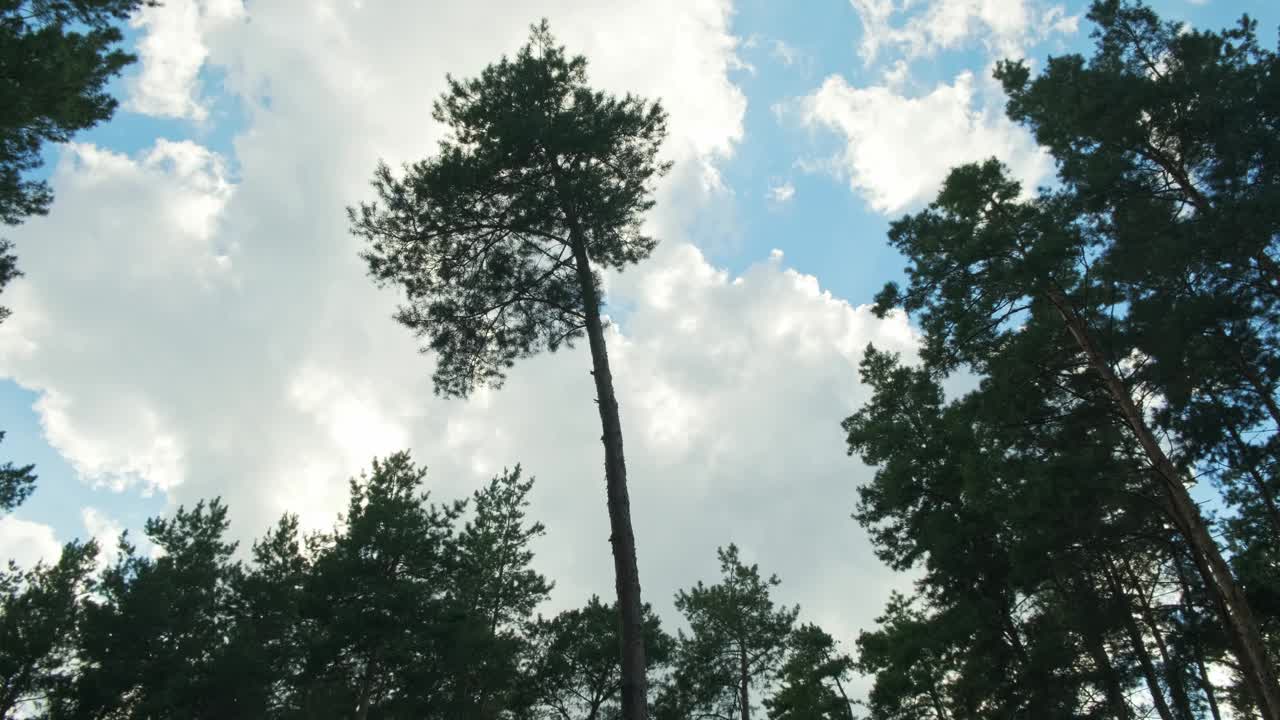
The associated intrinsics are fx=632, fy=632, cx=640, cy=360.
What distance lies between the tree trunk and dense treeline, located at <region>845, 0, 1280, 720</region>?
42 millimetres

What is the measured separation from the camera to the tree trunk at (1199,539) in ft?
28.9

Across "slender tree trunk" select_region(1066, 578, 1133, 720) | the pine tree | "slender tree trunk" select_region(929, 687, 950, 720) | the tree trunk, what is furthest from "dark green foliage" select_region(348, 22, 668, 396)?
"slender tree trunk" select_region(929, 687, 950, 720)

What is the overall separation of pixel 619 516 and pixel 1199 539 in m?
8.96

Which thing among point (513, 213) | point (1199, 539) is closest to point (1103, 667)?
point (1199, 539)

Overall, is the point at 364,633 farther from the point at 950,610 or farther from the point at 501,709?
the point at 950,610

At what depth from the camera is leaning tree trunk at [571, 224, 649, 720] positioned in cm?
754

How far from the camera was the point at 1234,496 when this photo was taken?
16.7 meters

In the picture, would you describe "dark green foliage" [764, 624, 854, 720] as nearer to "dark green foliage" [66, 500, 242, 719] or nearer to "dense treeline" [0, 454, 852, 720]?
"dense treeline" [0, 454, 852, 720]

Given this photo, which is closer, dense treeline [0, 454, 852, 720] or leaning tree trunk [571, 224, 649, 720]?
leaning tree trunk [571, 224, 649, 720]

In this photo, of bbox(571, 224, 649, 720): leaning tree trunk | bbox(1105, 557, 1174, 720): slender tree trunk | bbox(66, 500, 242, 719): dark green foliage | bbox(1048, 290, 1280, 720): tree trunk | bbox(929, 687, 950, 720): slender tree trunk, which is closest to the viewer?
bbox(571, 224, 649, 720): leaning tree trunk

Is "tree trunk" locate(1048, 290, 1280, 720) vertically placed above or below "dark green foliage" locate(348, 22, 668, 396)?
below

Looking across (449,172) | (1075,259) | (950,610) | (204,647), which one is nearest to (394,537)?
(204,647)

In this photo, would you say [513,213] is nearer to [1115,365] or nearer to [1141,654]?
[1115,365]

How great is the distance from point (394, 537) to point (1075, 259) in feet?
70.3
